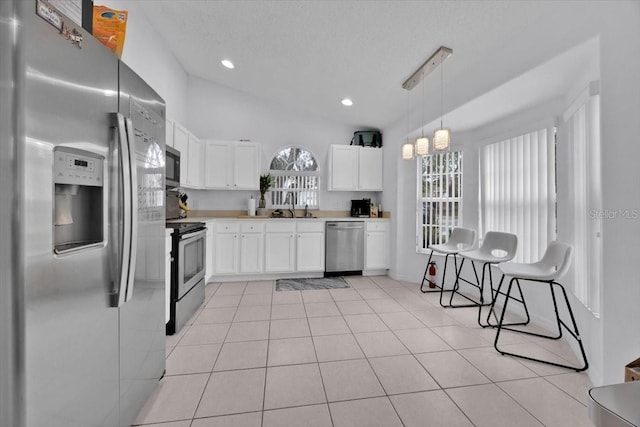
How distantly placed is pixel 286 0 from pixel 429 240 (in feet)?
11.4

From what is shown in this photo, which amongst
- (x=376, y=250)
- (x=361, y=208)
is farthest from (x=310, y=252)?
(x=361, y=208)

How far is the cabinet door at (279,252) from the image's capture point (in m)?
4.32

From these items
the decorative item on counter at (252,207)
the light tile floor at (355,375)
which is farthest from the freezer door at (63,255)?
the decorative item on counter at (252,207)

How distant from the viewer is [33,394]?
0.80m

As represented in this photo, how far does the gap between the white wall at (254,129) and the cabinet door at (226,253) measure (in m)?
0.76

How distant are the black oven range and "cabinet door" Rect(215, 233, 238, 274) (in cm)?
83

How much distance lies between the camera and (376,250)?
4645mm

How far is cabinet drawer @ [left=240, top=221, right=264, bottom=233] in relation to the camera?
4246 mm

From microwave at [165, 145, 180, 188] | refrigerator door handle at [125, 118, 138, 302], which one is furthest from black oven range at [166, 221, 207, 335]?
refrigerator door handle at [125, 118, 138, 302]

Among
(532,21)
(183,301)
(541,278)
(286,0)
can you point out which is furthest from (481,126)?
(183,301)

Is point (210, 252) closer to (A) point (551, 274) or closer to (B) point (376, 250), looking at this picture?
(B) point (376, 250)

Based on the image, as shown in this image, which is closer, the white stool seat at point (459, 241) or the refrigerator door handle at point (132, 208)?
the refrigerator door handle at point (132, 208)

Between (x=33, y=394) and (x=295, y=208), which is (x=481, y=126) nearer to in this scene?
(x=295, y=208)

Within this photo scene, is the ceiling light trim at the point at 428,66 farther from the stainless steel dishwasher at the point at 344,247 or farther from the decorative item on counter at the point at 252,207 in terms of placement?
the decorative item on counter at the point at 252,207
